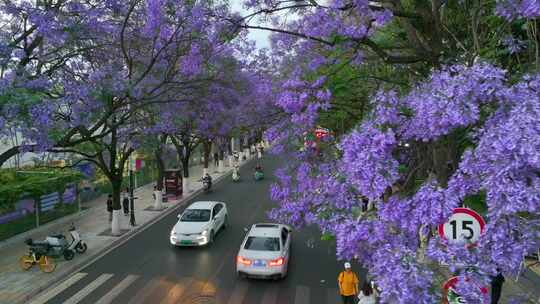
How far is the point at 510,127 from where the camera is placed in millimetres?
4184

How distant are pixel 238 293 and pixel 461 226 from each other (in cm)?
908

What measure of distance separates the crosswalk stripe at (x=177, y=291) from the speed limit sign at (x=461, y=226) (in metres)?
9.13

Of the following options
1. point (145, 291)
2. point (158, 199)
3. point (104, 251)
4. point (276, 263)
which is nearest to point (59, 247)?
point (104, 251)

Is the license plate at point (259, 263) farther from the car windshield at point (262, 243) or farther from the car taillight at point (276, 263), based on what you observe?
the car windshield at point (262, 243)

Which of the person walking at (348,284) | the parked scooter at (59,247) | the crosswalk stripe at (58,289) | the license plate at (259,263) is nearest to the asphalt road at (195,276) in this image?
the crosswalk stripe at (58,289)

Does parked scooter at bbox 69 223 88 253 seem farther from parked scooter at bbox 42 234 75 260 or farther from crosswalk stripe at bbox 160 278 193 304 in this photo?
crosswalk stripe at bbox 160 278 193 304

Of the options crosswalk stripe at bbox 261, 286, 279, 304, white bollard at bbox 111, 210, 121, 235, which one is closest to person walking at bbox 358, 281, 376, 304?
crosswalk stripe at bbox 261, 286, 279, 304

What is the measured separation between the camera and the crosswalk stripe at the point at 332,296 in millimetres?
Result: 12435

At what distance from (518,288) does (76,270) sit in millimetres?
14626

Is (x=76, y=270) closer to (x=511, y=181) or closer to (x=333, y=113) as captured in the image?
(x=333, y=113)

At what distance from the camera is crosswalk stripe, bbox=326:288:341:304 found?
40.8 ft

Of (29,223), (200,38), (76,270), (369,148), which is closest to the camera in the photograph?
(369,148)

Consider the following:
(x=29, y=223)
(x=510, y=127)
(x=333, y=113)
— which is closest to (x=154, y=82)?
(x=333, y=113)

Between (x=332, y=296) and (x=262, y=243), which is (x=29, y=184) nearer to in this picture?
(x=262, y=243)
